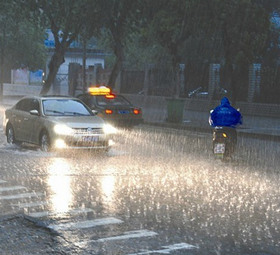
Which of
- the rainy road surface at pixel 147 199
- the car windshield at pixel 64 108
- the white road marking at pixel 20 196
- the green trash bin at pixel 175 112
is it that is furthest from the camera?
the green trash bin at pixel 175 112

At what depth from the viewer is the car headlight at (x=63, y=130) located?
16.1m

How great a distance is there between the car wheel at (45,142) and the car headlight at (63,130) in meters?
0.46

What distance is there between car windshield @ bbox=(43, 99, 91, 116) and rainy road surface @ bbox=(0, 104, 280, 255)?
1084 millimetres

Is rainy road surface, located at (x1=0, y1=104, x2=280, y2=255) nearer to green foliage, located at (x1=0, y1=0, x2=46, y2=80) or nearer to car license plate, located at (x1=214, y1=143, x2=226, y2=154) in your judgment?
car license plate, located at (x1=214, y1=143, x2=226, y2=154)

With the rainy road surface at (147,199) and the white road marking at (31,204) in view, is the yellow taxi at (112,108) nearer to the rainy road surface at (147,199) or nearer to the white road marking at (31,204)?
the rainy road surface at (147,199)

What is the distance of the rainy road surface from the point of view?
24.6ft

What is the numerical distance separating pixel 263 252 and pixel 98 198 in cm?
373

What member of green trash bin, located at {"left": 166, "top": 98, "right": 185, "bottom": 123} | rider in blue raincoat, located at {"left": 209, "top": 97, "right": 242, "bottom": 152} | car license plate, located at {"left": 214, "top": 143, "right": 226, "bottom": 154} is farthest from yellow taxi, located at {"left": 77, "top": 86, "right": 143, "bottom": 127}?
car license plate, located at {"left": 214, "top": 143, "right": 226, "bottom": 154}

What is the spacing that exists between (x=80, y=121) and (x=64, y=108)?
1.27 metres

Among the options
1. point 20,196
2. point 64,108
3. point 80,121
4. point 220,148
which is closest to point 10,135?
point 64,108

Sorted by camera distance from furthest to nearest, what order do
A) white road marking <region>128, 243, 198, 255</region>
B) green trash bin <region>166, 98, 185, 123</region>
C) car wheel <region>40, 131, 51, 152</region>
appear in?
green trash bin <region>166, 98, 185, 123</region>, car wheel <region>40, 131, 51, 152</region>, white road marking <region>128, 243, 198, 255</region>

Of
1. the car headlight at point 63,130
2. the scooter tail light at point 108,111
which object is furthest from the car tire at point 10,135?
the scooter tail light at point 108,111

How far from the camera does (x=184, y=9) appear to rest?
96.8 ft

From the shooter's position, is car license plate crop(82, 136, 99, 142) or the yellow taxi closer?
car license plate crop(82, 136, 99, 142)
